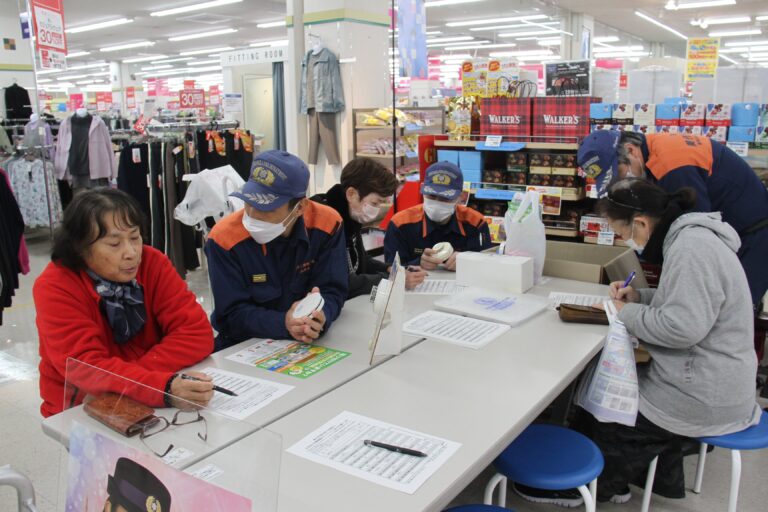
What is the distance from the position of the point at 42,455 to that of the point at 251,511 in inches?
105

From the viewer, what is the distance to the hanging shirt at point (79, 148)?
7473 mm

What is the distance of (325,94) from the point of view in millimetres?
7461

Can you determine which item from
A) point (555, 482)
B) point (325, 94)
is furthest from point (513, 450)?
point (325, 94)

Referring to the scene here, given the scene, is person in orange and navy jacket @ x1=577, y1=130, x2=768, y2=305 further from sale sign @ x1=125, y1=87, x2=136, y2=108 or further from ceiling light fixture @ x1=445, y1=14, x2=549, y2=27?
sale sign @ x1=125, y1=87, x2=136, y2=108

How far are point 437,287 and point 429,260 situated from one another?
367 mm

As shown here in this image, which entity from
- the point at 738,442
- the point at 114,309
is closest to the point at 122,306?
the point at 114,309

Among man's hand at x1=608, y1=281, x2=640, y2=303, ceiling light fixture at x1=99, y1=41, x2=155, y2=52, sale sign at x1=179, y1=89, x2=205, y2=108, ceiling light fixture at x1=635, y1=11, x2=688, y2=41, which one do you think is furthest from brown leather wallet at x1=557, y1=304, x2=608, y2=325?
ceiling light fixture at x1=99, y1=41, x2=155, y2=52

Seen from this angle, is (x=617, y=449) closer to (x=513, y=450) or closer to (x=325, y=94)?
(x=513, y=450)

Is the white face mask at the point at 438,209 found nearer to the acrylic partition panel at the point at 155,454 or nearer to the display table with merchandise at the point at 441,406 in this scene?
the display table with merchandise at the point at 441,406

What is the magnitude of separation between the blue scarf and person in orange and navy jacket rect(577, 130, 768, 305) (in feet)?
7.00

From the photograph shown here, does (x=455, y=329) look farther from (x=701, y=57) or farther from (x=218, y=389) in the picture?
(x=701, y=57)

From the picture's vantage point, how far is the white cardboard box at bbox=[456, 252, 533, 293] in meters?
2.97

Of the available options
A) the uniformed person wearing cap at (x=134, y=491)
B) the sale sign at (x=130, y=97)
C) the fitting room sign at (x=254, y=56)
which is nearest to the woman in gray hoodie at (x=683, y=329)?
the uniformed person wearing cap at (x=134, y=491)

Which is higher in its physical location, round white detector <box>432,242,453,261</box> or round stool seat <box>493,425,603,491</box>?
round white detector <box>432,242,453,261</box>
